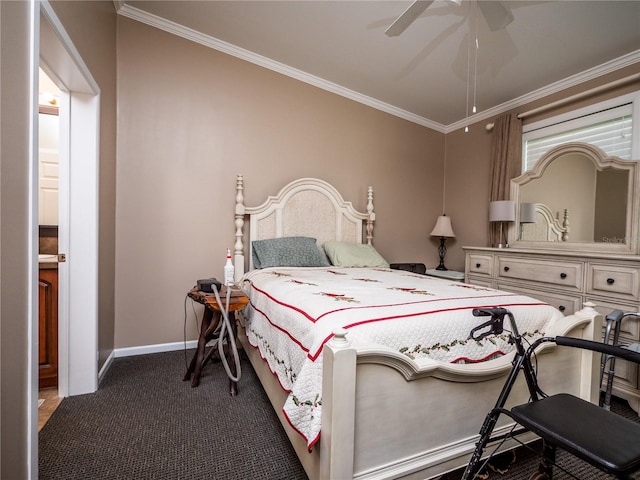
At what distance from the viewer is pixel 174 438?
62.7 inches

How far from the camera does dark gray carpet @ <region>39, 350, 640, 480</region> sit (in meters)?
1.38

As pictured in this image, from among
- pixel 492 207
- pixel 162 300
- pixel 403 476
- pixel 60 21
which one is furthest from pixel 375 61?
pixel 403 476

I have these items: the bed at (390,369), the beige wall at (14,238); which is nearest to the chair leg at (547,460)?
the bed at (390,369)

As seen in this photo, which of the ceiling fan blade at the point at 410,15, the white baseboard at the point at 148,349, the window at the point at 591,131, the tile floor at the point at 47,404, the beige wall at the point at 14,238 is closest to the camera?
the beige wall at the point at 14,238

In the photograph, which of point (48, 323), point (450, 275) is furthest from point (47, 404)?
point (450, 275)

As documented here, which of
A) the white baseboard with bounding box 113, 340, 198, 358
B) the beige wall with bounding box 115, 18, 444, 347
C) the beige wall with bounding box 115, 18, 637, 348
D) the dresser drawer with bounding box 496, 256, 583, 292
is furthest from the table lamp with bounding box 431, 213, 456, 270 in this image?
the white baseboard with bounding box 113, 340, 198, 358

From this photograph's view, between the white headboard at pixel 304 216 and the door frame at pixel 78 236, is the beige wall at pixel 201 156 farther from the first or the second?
the door frame at pixel 78 236

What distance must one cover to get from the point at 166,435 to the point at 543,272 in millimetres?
2824

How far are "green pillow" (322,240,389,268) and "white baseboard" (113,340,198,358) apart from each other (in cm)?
151

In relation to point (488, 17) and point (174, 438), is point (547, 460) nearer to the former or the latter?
point (174, 438)

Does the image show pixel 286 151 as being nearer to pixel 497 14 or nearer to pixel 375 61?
pixel 375 61

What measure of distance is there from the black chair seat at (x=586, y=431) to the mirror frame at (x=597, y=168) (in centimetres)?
197

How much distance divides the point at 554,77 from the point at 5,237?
3926 mm

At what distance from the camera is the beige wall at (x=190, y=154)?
8.76ft
